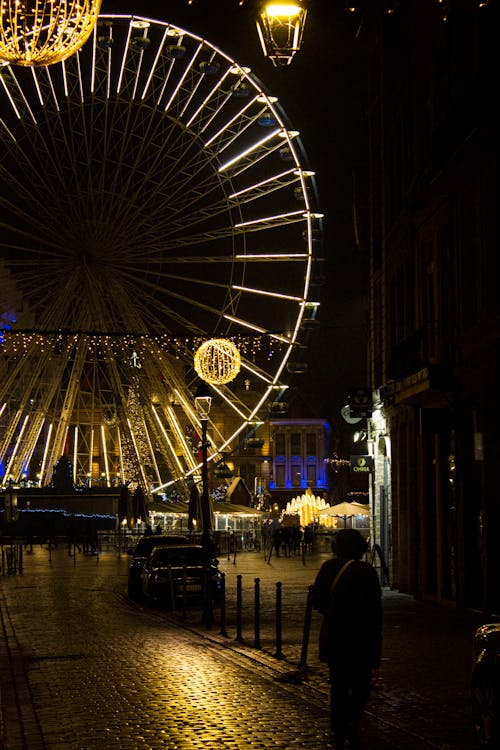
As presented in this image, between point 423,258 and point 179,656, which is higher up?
point 423,258

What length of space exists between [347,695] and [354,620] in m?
0.58

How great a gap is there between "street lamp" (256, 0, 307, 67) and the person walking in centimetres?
429

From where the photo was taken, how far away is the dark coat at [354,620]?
380 inches

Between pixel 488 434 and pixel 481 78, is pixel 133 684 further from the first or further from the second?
pixel 481 78

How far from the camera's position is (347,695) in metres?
9.74

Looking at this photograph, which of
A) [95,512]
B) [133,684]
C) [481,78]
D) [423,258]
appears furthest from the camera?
[95,512]

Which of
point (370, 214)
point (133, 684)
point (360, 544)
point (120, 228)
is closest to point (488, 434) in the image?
point (133, 684)

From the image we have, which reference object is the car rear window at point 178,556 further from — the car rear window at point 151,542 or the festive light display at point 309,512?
the festive light display at point 309,512

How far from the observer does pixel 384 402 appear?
105 feet

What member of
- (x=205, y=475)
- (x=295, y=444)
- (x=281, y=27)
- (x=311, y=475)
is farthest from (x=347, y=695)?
(x=295, y=444)

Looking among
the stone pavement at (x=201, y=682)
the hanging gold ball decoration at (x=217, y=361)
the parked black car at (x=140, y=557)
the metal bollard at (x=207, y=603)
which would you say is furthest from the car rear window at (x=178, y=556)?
the hanging gold ball decoration at (x=217, y=361)

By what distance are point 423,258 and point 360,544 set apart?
1736cm

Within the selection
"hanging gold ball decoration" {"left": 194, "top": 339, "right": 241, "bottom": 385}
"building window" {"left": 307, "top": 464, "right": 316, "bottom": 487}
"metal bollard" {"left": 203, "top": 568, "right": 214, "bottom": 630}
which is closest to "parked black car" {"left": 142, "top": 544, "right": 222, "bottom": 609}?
"metal bollard" {"left": 203, "top": 568, "right": 214, "bottom": 630}

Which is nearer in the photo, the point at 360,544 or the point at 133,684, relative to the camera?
the point at 360,544
